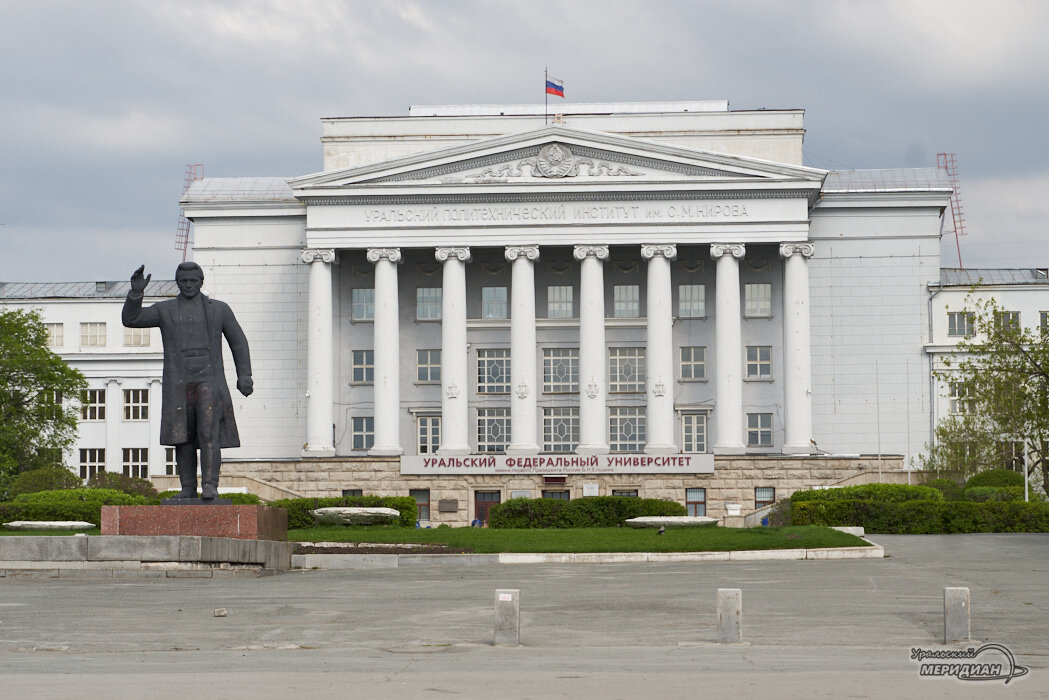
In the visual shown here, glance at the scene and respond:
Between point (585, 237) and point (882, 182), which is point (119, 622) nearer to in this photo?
point (585, 237)

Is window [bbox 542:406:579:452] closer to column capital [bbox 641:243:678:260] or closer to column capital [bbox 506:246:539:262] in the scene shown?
column capital [bbox 506:246:539:262]

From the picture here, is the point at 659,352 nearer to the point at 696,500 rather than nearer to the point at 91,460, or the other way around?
the point at 696,500

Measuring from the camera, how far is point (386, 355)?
68062 mm

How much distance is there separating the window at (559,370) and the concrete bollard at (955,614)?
166 feet

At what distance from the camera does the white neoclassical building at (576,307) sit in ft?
218

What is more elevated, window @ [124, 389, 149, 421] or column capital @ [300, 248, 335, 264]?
column capital @ [300, 248, 335, 264]

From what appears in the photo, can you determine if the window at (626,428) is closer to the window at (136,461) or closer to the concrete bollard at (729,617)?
the window at (136,461)

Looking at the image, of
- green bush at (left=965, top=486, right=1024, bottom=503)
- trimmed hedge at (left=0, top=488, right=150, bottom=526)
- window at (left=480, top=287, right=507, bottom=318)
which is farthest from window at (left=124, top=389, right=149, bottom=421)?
green bush at (left=965, top=486, right=1024, bottom=503)

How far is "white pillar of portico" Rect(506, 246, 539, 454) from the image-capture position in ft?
220

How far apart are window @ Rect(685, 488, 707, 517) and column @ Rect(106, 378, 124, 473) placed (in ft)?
107

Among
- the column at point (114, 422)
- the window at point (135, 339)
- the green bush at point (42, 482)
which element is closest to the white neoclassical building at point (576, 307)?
the green bush at point (42, 482)

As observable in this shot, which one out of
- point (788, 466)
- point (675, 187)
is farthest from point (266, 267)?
point (788, 466)

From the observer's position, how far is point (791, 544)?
39.7 metres

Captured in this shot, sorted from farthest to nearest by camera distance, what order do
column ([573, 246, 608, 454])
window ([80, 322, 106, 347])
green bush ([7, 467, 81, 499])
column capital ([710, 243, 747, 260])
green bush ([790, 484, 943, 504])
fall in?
window ([80, 322, 106, 347]), column capital ([710, 243, 747, 260]), column ([573, 246, 608, 454]), green bush ([7, 467, 81, 499]), green bush ([790, 484, 943, 504])
